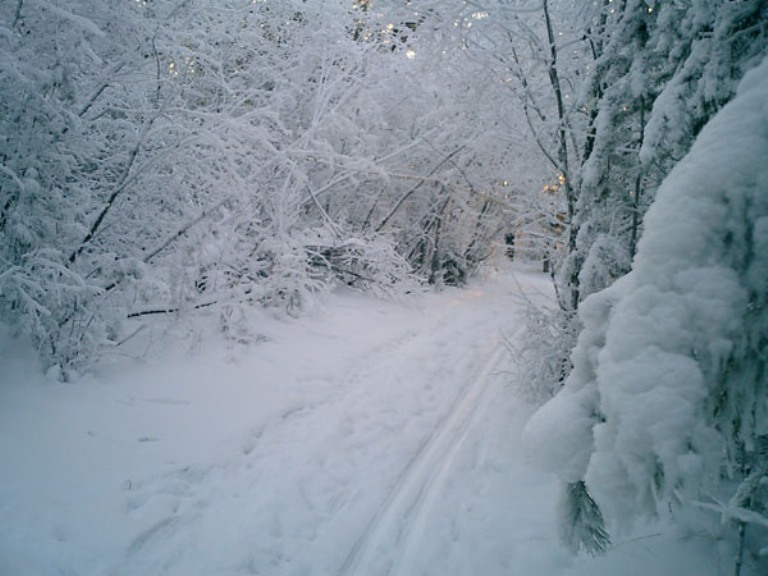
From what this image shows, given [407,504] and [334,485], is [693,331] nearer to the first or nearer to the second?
[407,504]

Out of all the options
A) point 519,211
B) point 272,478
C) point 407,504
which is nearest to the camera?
point 407,504

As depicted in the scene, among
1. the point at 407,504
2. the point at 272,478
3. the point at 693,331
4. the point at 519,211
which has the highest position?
the point at 519,211

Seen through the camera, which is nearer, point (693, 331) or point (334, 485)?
point (693, 331)

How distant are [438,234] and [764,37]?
1267 centimetres

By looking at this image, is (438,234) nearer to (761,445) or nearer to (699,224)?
(761,445)

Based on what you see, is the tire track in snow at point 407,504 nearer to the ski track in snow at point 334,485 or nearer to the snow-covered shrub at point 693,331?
the ski track in snow at point 334,485

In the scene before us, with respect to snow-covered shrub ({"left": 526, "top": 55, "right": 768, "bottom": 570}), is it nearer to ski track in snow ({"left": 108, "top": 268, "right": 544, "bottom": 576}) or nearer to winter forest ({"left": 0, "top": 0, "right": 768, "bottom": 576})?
winter forest ({"left": 0, "top": 0, "right": 768, "bottom": 576})

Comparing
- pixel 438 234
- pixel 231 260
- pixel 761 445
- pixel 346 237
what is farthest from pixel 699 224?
pixel 438 234

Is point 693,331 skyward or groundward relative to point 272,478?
skyward

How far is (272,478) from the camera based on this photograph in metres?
3.97

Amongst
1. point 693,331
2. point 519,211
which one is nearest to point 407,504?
point 693,331

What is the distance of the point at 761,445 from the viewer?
249 cm

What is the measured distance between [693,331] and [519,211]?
6.66 m

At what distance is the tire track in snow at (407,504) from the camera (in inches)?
123
